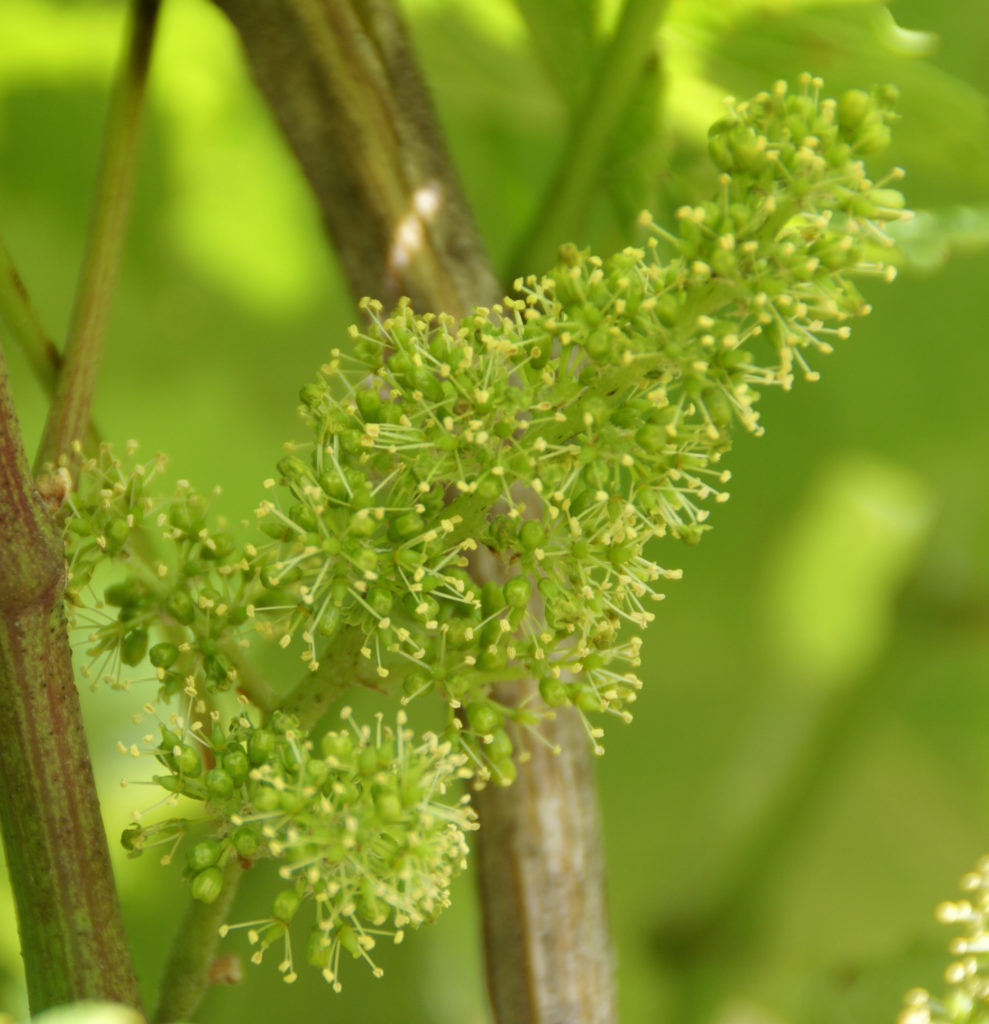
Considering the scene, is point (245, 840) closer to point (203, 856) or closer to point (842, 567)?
point (203, 856)

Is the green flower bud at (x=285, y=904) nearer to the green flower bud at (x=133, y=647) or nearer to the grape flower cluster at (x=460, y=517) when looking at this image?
the grape flower cluster at (x=460, y=517)

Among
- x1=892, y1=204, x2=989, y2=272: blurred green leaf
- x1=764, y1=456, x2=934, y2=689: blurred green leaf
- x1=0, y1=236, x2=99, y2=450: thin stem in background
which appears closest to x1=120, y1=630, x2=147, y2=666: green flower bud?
x1=0, y1=236, x2=99, y2=450: thin stem in background

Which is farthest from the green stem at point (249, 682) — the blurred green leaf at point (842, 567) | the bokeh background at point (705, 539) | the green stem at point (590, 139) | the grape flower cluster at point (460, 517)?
the blurred green leaf at point (842, 567)

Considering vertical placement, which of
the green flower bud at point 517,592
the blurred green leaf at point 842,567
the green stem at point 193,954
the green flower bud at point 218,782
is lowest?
the green stem at point 193,954

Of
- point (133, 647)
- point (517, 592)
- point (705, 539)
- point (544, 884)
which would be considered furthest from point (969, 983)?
point (705, 539)

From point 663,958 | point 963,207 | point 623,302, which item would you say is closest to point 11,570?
point 623,302

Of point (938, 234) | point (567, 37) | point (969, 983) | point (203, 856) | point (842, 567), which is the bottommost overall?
A: point (969, 983)
